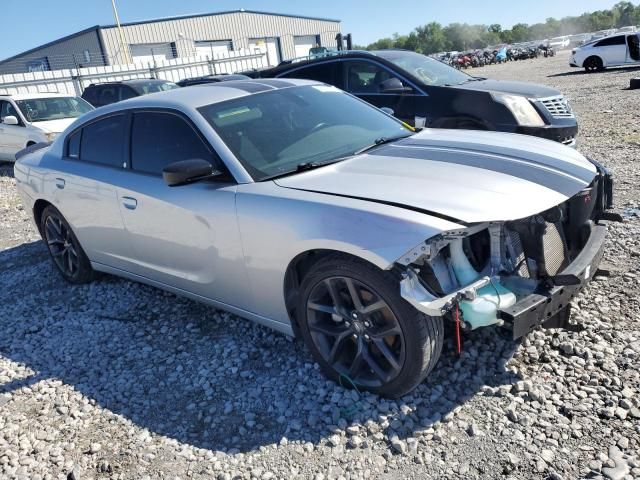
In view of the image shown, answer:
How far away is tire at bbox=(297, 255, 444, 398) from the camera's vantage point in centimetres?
260

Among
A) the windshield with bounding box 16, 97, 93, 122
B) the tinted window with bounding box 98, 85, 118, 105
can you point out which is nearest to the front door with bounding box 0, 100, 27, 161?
the windshield with bounding box 16, 97, 93, 122

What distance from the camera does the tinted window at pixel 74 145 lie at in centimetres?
464

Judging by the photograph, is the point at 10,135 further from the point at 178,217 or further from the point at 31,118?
the point at 178,217

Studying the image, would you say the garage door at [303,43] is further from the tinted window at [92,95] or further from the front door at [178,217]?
the front door at [178,217]

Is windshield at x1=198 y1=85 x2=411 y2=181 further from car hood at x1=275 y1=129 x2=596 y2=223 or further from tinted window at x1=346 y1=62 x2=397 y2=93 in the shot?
tinted window at x1=346 y1=62 x2=397 y2=93

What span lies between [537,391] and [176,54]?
43225 mm

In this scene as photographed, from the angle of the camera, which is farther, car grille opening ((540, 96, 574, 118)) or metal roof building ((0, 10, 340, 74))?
metal roof building ((0, 10, 340, 74))

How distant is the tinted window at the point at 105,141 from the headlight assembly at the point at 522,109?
4.51m

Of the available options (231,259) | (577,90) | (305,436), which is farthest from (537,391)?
(577,90)

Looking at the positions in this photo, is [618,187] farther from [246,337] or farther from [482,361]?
[246,337]

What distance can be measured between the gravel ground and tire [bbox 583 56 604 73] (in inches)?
888

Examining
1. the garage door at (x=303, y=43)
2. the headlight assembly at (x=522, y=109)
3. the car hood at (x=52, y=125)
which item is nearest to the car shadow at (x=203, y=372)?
the headlight assembly at (x=522, y=109)

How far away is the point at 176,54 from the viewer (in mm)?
41469

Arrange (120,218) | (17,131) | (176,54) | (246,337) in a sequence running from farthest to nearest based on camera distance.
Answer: (176,54), (17,131), (120,218), (246,337)
